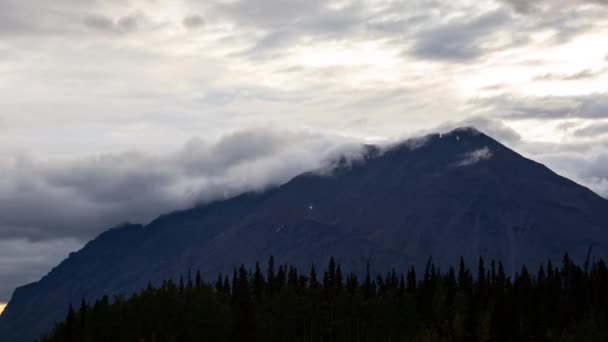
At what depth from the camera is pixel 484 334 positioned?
196 m

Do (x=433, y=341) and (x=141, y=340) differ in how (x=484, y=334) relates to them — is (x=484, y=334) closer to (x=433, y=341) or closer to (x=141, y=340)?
(x=433, y=341)

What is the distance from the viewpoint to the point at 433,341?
638ft

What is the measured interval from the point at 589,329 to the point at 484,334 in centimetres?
2242

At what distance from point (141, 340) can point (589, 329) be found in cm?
8213

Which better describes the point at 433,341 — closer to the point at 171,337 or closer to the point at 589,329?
the point at 589,329

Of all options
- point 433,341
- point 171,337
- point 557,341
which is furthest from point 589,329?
point 171,337

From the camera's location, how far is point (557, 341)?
624 ft

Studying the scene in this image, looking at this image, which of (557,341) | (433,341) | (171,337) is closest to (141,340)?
(171,337)

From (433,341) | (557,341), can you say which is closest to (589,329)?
(557,341)

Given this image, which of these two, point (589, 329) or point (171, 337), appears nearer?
point (589, 329)

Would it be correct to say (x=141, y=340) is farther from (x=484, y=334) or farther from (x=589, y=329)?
(x=589, y=329)

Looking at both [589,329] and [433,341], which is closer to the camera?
[589,329]

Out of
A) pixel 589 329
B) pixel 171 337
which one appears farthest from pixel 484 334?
pixel 171 337

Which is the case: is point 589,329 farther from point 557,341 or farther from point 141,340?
point 141,340
